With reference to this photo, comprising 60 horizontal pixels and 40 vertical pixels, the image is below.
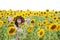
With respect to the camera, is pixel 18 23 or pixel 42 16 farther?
pixel 42 16

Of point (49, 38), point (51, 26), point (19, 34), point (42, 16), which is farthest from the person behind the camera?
point (42, 16)

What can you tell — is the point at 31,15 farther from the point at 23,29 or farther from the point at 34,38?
the point at 34,38

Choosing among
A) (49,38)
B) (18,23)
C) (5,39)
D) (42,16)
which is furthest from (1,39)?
(42,16)

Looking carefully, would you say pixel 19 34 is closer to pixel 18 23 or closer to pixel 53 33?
pixel 18 23

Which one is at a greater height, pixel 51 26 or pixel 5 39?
pixel 51 26

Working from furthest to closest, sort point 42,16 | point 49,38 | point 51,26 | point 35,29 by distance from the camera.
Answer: point 42,16 → point 35,29 → point 49,38 → point 51,26

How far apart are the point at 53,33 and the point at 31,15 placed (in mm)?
1461

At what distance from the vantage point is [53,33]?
3834mm

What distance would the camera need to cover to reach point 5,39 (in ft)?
12.9

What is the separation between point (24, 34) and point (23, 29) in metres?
0.27

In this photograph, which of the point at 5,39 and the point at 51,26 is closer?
the point at 51,26

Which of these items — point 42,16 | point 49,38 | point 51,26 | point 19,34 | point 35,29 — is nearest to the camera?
point 51,26

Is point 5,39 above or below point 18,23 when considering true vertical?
below

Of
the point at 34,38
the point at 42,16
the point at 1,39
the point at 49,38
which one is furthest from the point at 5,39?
the point at 42,16
